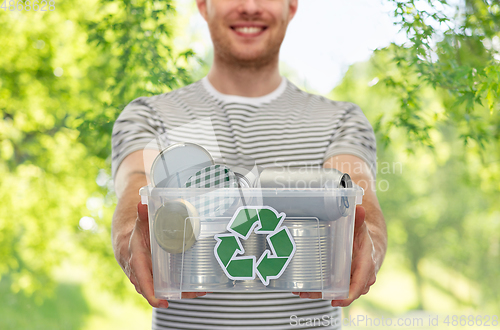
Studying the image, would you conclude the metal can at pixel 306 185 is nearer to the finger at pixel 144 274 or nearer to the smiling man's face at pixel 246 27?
the finger at pixel 144 274

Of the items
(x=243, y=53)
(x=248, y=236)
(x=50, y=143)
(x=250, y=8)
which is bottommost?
(x=248, y=236)

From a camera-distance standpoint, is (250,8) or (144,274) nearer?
(144,274)

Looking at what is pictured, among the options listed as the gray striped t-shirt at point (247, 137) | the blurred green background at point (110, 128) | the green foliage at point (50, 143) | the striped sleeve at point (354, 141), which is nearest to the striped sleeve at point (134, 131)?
the gray striped t-shirt at point (247, 137)

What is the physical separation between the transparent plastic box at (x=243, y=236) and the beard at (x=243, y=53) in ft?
2.39

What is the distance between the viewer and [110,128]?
2.51m

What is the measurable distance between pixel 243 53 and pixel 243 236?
2.57ft

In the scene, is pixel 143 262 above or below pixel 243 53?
below

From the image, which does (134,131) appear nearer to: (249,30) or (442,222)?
(249,30)

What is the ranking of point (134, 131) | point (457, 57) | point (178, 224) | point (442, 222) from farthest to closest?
point (442, 222)
point (457, 57)
point (134, 131)
point (178, 224)

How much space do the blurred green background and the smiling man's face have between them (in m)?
0.80

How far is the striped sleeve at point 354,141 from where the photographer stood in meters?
1.20

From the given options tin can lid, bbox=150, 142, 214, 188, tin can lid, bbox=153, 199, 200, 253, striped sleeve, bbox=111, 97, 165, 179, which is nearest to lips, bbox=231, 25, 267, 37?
striped sleeve, bbox=111, 97, 165, 179

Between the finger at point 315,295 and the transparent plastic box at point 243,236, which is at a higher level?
the transparent plastic box at point 243,236

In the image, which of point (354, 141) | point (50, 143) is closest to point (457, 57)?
point (354, 141)
